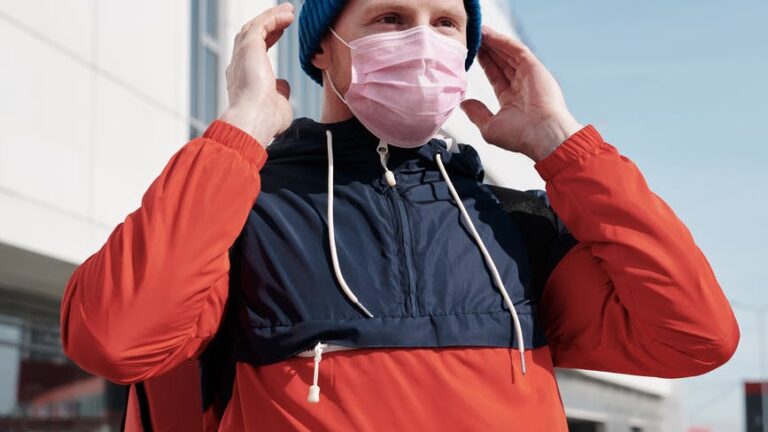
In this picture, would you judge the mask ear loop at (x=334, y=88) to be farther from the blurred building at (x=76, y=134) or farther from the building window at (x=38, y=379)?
the building window at (x=38, y=379)

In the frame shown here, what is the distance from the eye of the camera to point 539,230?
2447mm

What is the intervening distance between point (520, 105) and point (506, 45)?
178mm

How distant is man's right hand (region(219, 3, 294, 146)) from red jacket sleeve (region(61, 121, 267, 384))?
111 mm

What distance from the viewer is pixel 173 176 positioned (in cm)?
213

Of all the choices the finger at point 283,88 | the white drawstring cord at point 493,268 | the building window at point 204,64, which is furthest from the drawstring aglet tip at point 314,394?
the building window at point 204,64

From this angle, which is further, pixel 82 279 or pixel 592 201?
pixel 592 201

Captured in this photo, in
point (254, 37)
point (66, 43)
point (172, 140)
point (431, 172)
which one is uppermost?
point (254, 37)

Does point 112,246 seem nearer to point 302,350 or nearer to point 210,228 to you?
point 210,228

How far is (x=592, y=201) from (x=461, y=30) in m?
0.52

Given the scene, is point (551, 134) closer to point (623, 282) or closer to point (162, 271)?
point (623, 282)

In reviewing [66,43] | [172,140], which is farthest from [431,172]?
[172,140]

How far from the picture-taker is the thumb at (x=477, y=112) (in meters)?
2.66

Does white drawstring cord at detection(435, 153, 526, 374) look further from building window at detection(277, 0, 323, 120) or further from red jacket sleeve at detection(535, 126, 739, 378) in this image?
building window at detection(277, 0, 323, 120)

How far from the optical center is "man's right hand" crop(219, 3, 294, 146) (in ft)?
7.52
